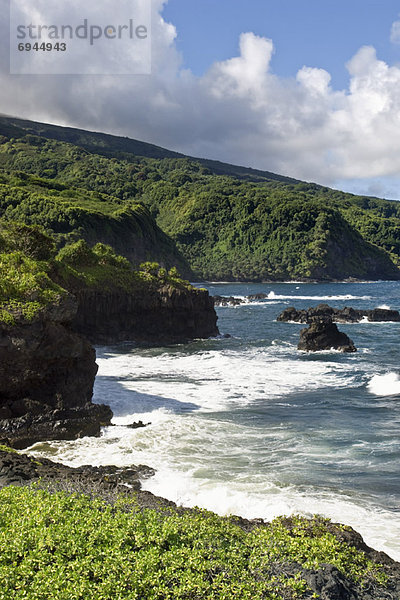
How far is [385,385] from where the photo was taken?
29.0m

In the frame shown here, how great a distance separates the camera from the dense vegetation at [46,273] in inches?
874

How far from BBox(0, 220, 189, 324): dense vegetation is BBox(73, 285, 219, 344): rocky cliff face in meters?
1.06

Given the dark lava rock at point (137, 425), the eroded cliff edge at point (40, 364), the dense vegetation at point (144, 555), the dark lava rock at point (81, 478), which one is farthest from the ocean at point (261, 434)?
the dense vegetation at point (144, 555)

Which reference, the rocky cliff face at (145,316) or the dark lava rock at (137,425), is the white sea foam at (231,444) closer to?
the dark lava rock at (137,425)

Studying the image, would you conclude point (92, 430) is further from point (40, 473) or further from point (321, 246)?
point (321, 246)

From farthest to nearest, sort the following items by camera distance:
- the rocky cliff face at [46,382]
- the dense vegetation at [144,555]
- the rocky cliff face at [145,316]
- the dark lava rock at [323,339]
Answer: the rocky cliff face at [145,316] < the dark lava rock at [323,339] < the rocky cliff face at [46,382] < the dense vegetation at [144,555]

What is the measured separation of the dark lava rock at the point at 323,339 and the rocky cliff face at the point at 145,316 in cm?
1037

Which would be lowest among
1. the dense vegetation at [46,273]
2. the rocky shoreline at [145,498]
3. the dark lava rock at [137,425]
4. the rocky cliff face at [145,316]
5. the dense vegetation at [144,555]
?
the dark lava rock at [137,425]

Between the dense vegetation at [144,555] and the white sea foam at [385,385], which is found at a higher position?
the dense vegetation at [144,555]

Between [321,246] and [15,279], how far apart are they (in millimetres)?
173123

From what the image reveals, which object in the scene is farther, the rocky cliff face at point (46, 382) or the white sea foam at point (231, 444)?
the rocky cliff face at point (46, 382)

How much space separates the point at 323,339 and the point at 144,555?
35.6 meters

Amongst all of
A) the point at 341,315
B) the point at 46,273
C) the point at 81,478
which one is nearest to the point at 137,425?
the point at 81,478

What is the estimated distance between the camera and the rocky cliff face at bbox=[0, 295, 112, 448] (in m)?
20.4
